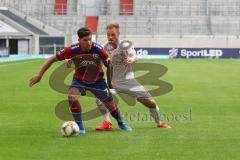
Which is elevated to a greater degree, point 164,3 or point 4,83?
point 164,3

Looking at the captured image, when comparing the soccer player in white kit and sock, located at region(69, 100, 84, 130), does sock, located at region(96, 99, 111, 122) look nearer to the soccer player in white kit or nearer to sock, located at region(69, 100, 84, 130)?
the soccer player in white kit

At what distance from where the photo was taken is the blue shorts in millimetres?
11133

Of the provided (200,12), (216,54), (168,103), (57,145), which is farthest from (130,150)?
(200,12)

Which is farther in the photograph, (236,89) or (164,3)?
(164,3)

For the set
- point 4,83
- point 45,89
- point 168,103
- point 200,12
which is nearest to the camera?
point 168,103

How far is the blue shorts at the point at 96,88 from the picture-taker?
11133 mm

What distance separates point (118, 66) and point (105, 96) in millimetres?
717

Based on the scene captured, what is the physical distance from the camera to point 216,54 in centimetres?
6544

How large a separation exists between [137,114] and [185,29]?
5521cm

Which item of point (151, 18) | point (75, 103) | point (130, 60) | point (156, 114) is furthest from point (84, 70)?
point (151, 18)

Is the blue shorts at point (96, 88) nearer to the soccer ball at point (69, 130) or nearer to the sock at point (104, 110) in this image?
the sock at point (104, 110)

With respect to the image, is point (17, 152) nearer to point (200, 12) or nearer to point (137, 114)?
point (137, 114)

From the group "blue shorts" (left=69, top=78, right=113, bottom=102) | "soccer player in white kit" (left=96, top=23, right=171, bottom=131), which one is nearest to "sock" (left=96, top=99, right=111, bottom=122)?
"soccer player in white kit" (left=96, top=23, right=171, bottom=131)

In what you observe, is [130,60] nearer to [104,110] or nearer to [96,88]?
[96,88]
